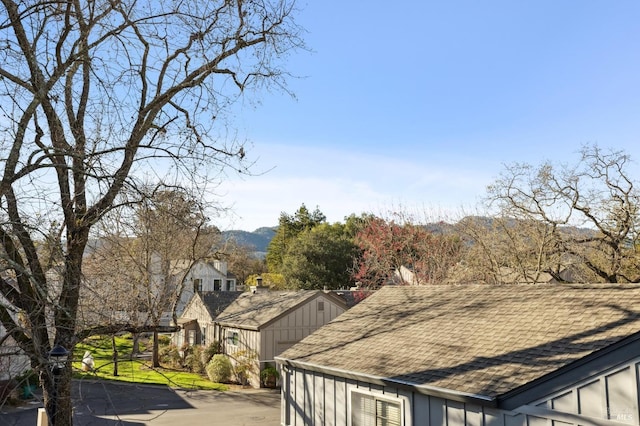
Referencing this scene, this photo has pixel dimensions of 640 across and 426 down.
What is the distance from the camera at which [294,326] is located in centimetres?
2375

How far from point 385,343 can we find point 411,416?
2.20 m

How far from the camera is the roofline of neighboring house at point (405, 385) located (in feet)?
22.4

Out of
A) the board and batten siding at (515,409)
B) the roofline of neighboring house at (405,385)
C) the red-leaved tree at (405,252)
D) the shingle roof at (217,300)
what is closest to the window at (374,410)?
the board and batten siding at (515,409)

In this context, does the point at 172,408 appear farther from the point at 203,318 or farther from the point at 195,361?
the point at 203,318

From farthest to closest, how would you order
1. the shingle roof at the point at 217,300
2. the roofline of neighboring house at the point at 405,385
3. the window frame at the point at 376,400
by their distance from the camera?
1. the shingle roof at the point at 217,300
2. the window frame at the point at 376,400
3. the roofline of neighboring house at the point at 405,385

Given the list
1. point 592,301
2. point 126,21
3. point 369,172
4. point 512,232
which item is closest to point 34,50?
point 126,21

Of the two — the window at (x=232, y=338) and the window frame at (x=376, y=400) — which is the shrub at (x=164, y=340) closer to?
the window at (x=232, y=338)

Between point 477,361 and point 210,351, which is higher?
point 477,361

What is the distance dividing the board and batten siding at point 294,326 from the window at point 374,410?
14095 millimetres

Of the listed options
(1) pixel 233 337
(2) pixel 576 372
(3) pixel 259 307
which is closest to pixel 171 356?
(1) pixel 233 337

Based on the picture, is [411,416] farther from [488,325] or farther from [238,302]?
[238,302]

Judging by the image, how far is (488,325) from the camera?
29.5 ft

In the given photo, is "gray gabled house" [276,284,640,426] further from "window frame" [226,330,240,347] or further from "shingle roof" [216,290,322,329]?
"window frame" [226,330,240,347]

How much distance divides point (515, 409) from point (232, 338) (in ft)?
67.9
